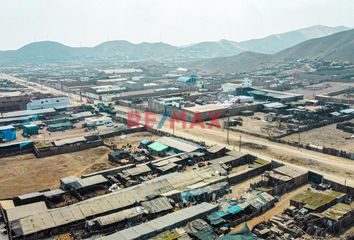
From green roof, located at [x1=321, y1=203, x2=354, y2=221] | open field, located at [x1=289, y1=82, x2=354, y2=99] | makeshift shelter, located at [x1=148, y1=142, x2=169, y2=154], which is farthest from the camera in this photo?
open field, located at [x1=289, y1=82, x2=354, y2=99]

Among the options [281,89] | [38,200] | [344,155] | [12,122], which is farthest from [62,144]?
[281,89]

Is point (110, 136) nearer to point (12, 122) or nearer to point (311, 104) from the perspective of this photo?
point (12, 122)

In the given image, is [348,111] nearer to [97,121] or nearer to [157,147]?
[157,147]

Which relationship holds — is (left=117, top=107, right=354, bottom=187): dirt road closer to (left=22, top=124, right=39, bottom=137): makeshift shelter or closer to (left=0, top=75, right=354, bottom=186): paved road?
(left=0, top=75, right=354, bottom=186): paved road

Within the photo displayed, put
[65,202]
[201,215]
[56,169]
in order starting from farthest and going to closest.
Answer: [56,169]
[65,202]
[201,215]

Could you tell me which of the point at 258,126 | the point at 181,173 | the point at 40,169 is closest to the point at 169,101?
the point at 258,126

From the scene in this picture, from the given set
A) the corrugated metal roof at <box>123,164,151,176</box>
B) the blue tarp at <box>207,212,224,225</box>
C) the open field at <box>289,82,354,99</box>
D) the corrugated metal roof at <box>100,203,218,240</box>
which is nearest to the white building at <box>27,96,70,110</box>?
the corrugated metal roof at <box>123,164,151,176</box>
